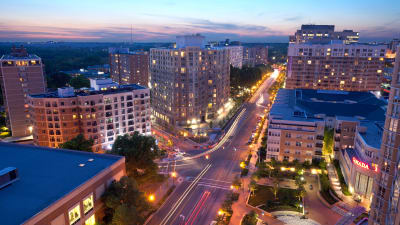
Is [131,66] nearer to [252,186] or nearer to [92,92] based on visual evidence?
[92,92]

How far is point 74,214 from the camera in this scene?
115 feet

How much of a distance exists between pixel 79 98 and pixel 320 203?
60.5m

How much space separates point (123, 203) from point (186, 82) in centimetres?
6529

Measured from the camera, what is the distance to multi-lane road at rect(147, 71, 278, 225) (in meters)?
50.4

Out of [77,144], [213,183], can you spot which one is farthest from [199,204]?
[77,144]

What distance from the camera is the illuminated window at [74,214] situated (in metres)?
34.4

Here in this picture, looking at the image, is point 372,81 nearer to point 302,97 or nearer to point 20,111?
point 302,97

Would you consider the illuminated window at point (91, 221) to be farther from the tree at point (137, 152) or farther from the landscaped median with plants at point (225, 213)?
the landscaped median with plants at point (225, 213)

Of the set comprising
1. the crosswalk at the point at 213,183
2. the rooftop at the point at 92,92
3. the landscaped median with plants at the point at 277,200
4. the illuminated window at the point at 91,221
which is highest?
the rooftop at the point at 92,92

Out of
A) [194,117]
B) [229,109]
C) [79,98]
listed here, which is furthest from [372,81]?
[79,98]

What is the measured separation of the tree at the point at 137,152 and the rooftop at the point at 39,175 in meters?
11.3

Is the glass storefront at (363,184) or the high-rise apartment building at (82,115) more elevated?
the high-rise apartment building at (82,115)

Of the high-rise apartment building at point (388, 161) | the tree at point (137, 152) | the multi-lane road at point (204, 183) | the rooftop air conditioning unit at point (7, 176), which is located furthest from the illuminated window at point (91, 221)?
the high-rise apartment building at point (388, 161)

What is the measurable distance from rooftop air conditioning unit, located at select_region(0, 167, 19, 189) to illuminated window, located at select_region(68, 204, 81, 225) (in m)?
9.40
